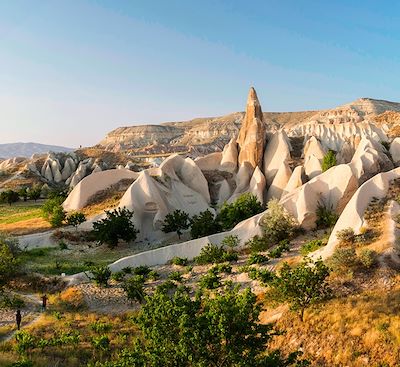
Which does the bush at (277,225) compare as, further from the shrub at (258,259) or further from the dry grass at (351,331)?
the dry grass at (351,331)

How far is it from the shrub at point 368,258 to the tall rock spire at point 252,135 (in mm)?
28542

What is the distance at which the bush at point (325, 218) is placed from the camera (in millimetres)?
29816

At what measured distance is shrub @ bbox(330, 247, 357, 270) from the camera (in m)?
19.9

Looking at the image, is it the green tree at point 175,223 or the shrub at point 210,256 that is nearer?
the shrub at point 210,256

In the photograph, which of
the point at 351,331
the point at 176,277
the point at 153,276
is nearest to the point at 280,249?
the point at 176,277

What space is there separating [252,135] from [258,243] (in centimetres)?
2345

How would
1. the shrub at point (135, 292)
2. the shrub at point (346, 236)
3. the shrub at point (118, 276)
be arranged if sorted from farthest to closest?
the shrub at point (118, 276), the shrub at point (346, 236), the shrub at point (135, 292)

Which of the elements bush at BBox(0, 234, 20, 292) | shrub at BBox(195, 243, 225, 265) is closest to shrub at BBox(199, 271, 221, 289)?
shrub at BBox(195, 243, 225, 265)

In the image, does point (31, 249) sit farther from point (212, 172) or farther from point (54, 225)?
point (212, 172)

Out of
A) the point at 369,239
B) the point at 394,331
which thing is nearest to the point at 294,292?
the point at 394,331

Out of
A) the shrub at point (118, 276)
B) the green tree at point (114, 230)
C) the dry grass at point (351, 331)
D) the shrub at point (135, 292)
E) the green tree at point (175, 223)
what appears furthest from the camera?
the green tree at point (175, 223)

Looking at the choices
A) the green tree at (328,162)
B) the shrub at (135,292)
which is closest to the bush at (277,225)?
the shrub at (135,292)

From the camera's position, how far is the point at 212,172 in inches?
1972

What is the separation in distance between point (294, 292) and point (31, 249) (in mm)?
25832
